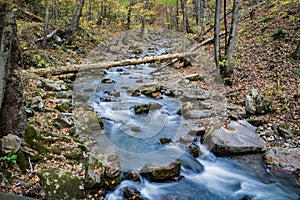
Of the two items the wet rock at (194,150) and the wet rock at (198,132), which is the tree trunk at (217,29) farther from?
the wet rock at (194,150)

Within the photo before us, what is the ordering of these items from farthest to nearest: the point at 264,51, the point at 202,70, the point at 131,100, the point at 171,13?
the point at 171,13 → the point at 202,70 → the point at 264,51 → the point at 131,100

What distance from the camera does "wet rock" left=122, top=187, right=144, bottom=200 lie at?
5168 millimetres

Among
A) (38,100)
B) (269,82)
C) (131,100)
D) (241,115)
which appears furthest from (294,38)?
(38,100)

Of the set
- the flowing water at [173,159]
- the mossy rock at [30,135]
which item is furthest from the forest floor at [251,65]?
the flowing water at [173,159]

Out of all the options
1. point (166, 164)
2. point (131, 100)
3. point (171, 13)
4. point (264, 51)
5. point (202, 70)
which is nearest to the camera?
point (166, 164)

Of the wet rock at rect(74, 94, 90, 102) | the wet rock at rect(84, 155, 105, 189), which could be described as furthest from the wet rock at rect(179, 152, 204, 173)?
the wet rock at rect(74, 94, 90, 102)

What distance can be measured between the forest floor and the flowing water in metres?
1.36

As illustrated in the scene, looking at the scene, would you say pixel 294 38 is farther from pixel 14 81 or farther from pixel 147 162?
pixel 14 81

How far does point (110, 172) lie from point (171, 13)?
36.9 metres

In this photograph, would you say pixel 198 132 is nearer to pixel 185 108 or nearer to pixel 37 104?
pixel 185 108

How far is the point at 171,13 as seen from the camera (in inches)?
1511

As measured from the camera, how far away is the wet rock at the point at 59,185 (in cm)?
419

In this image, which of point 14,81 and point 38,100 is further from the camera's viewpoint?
point 38,100

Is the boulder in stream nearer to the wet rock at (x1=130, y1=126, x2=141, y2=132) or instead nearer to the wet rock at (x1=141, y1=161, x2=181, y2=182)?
the wet rock at (x1=141, y1=161, x2=181, y2=182)
